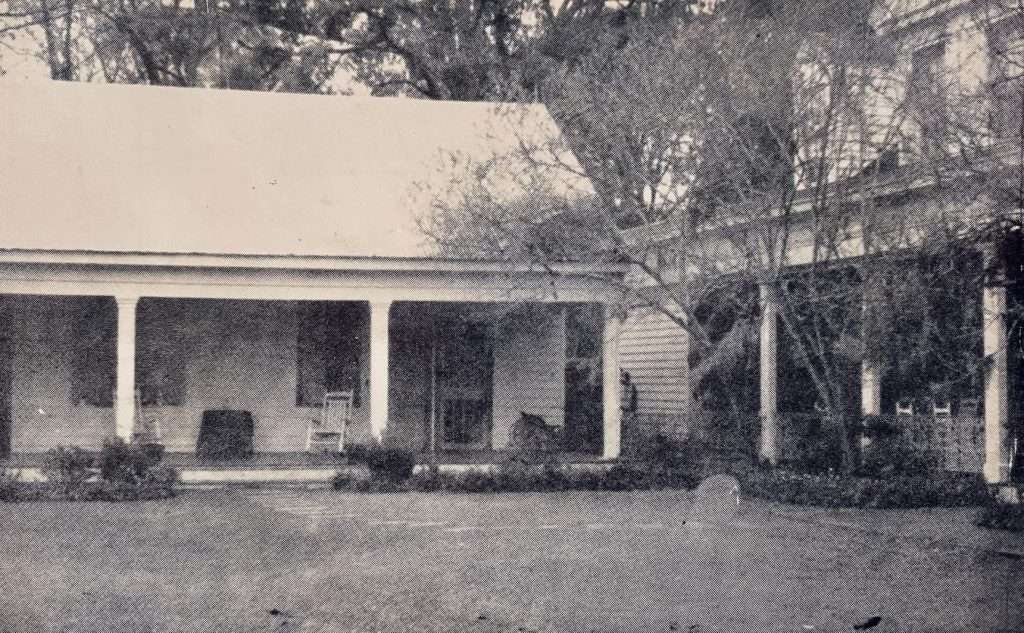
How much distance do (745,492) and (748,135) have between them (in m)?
4.80

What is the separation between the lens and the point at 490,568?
10953 millimetres

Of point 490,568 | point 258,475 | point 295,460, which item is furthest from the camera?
point 295,460

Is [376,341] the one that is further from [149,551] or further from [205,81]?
[205,81]

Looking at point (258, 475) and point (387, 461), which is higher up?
point (387, 461)

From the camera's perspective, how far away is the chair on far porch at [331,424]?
67.4 ft

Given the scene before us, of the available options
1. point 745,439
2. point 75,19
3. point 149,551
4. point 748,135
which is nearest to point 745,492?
point 745,439

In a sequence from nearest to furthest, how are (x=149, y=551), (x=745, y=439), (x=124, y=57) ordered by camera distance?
(x=149, y=551) < (x=745, y=439) < (x=124, y=57)

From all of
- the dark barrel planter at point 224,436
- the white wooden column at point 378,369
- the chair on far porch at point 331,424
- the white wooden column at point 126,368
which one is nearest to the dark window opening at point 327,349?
the chair on far porch at point 331,424

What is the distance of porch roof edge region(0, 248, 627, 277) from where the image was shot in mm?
17453

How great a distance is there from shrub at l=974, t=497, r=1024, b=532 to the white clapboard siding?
33.7ft

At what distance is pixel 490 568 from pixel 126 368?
8598mm

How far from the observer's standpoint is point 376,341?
18656 mm

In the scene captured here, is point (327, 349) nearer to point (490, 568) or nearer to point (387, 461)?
point (387, 461)

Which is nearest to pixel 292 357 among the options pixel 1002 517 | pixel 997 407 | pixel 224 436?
pixel 224 436
